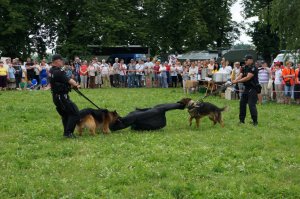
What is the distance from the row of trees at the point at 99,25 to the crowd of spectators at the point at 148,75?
8.06 m

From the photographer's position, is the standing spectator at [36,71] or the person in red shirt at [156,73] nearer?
the standing spectator at [36,71]

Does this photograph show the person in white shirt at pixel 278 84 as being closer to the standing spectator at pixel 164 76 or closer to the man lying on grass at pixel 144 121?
the standing spectator at pixel 164 76

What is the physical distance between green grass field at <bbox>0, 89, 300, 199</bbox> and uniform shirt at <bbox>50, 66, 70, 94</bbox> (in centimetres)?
114

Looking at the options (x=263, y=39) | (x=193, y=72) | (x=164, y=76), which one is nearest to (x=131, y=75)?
(x=164, y=76)

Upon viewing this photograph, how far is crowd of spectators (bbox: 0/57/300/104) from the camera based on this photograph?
63.9ft

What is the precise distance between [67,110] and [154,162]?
10.0ft

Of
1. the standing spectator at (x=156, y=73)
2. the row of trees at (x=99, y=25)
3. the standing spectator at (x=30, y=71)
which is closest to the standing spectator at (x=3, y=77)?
the standing spectator at (x=30, y=71)

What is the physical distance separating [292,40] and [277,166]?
44.5 feet

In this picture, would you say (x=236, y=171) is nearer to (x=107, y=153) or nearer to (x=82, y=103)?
(x=107, y=153)

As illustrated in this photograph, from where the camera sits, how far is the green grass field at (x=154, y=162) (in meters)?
6.53

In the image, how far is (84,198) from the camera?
6.16m

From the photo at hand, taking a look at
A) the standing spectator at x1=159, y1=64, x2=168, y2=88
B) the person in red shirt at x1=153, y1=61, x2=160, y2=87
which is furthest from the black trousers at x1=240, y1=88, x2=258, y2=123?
the person in red shirt at x1=153, y1=61, x2=160, y2=87

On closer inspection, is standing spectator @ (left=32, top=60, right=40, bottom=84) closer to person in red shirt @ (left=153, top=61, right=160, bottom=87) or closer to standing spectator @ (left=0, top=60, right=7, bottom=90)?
standing spectator @ (left=0, top=60, right=7, bottom=90)

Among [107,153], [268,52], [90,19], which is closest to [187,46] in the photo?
[90,19]
